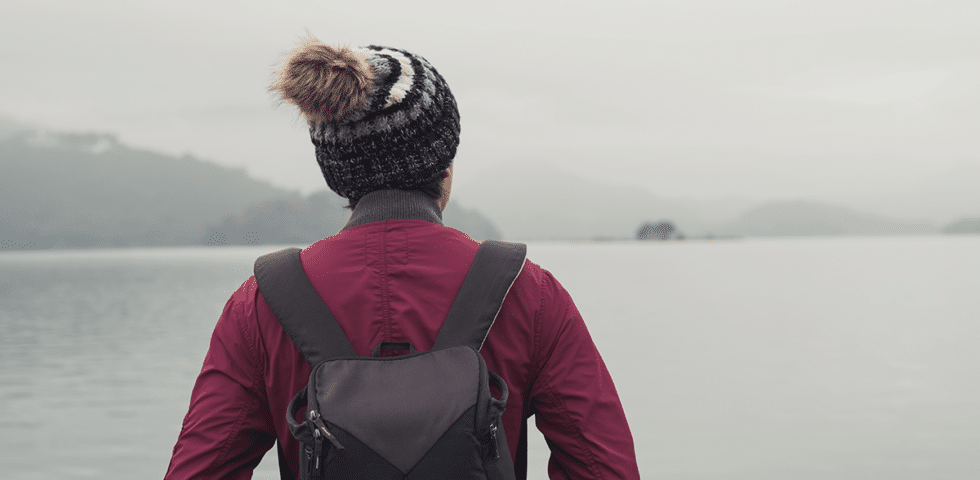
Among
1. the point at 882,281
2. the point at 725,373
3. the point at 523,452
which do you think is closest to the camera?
the point at 523,452

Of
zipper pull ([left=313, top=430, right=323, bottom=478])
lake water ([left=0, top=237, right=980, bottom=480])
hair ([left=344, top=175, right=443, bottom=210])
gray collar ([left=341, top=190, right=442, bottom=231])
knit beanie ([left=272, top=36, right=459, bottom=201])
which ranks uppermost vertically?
knit beanie ([left=272, top=36, right=459, bottom=201])

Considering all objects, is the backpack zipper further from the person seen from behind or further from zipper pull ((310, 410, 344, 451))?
zipper pull ((310, 410, 344, 451))

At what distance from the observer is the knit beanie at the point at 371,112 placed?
52.5 inches

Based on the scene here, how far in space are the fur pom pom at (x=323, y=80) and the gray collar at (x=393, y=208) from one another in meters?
0.19

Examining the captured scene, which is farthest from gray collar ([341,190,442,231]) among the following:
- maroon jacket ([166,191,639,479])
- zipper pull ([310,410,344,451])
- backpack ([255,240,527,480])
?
zipper pull ([310,410,344,451])

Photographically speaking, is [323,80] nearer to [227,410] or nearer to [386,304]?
[386,304]

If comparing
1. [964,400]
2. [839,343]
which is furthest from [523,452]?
[839,343]

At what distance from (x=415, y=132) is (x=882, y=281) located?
5247 cm

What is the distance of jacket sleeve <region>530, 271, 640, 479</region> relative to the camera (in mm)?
1438

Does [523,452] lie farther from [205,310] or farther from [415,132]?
[205,310]

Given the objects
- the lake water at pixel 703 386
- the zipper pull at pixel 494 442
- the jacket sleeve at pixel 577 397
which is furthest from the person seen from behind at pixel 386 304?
the lake water at pixel 703 386

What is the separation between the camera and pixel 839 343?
67.2 feet

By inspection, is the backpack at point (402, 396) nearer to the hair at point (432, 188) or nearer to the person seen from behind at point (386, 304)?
the person seen from behind at point (386, 304)

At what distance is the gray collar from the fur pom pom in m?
0.19
